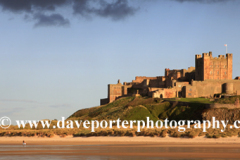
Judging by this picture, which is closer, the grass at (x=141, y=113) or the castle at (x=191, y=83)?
the grass at (x=141, y=113)

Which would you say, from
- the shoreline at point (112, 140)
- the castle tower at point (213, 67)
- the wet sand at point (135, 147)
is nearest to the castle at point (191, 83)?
the castle tower at point (213, 67)

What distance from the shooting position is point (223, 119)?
7519 cm

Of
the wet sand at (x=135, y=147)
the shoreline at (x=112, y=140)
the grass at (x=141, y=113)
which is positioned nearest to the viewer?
the wet sand at (x=135, y=147)

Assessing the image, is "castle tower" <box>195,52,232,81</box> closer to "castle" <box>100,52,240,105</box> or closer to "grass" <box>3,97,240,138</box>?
"castle" <box>100,52,240,105</box>

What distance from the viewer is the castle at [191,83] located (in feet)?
312

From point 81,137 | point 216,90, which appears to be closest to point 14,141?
point 81,137

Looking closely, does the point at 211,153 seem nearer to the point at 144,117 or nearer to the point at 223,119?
the point at 223,119

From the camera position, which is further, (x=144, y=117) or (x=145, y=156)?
(x=144, y=117)

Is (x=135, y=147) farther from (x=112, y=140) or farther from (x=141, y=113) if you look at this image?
A: (x=141, y=113)

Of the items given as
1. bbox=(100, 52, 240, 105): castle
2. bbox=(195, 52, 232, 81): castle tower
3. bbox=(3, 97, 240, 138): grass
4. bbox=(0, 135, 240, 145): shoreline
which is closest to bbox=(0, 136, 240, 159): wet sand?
bbox=(0, 135, 240, 145): shoreline

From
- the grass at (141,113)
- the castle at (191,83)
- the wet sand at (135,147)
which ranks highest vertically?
the castle at (191,83)

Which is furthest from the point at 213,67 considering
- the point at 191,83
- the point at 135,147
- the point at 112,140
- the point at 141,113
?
the point at 135,147

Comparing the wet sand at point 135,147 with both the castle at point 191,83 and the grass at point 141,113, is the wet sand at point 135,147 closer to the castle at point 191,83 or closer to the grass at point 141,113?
the grass at point 141,113

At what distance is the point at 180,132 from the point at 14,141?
819 inches
